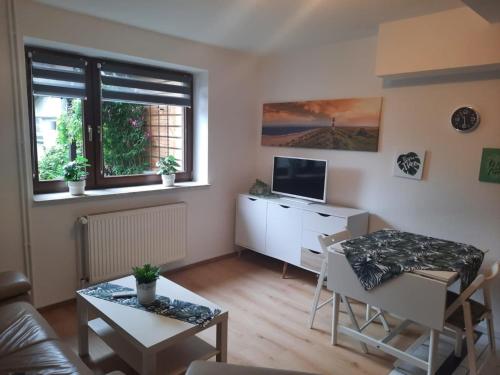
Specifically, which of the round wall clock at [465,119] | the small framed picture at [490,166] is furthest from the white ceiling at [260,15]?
the small framed picture at [490,166]

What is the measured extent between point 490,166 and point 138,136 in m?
3.18

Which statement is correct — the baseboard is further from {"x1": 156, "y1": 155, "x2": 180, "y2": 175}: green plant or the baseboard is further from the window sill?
{"x1": 156, "y1": 155, "x2": 180, "y2": 175}: green plant

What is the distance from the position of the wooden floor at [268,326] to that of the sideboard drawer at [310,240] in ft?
1.41

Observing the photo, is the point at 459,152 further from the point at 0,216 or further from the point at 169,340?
the point at 0,216

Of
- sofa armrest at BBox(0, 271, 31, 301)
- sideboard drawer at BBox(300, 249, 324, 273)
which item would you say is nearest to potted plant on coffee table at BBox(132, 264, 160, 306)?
sofa armrest at BBox(0, 271, 31, 301)

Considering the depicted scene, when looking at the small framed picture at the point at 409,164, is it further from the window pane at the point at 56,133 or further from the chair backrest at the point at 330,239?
the window pane at the point at 56,133

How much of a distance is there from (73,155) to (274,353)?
95.2 inches

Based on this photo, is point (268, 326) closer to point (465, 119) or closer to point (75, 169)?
point (75, 169)

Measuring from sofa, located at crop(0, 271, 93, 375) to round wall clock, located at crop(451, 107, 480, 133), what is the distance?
2971 millimetres

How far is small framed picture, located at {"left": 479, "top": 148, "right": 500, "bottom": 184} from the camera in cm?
266

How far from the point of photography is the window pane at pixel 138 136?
11.5 ft

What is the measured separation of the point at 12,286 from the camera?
7.21ft

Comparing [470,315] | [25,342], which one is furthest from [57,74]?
[470,315]

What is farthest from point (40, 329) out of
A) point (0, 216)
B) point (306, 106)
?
point (306, 106)
